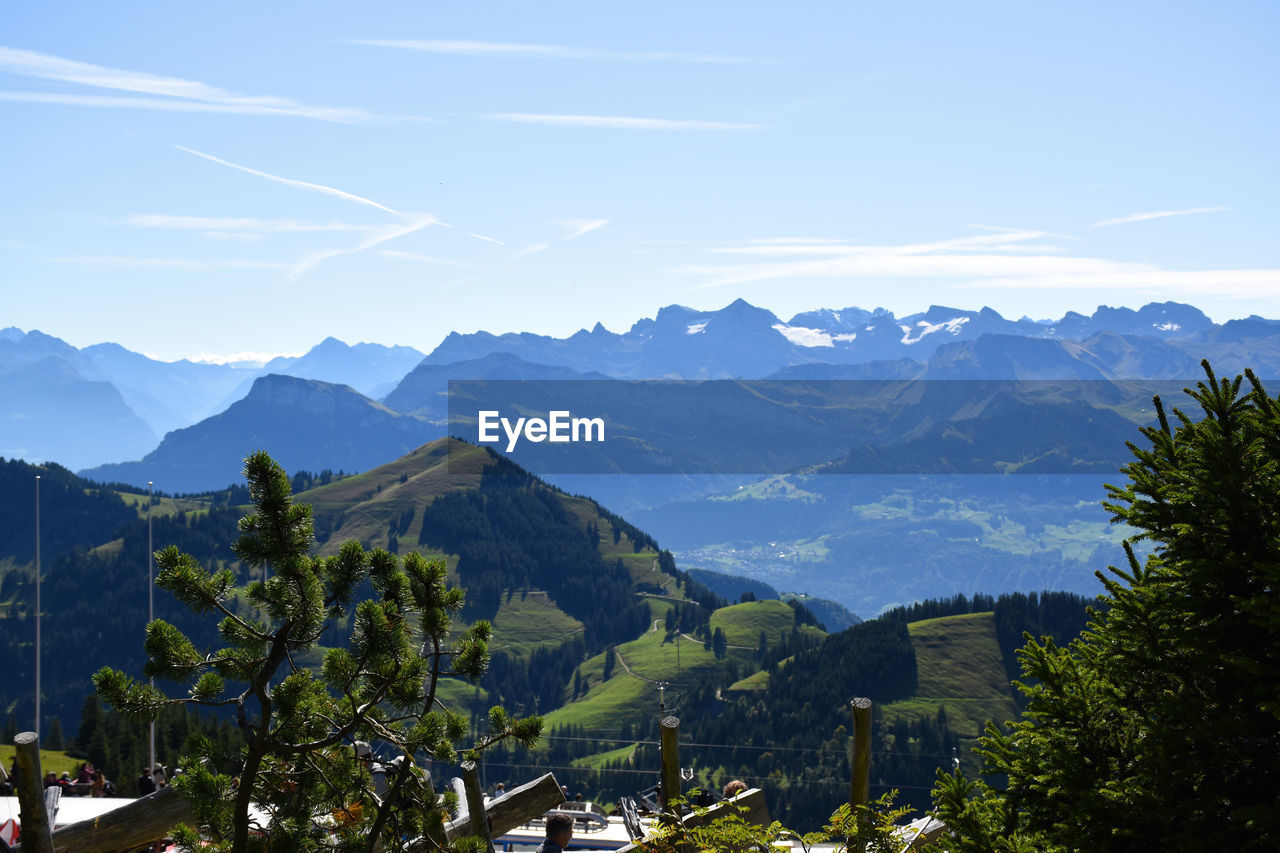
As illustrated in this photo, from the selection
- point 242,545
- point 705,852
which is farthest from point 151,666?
point 705,852

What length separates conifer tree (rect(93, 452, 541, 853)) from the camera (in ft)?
26.7

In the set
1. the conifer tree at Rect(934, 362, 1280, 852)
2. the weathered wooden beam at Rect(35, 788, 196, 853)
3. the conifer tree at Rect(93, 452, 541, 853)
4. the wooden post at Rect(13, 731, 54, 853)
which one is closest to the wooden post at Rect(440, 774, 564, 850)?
the conifer tree at Rect(93, 452, 541, 853)

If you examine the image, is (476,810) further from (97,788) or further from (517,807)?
(97,788)

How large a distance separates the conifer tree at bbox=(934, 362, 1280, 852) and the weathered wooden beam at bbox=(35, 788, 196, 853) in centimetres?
922

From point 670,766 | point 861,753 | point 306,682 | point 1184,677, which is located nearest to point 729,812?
point 670,766

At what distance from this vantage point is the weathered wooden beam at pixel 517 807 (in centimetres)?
1173

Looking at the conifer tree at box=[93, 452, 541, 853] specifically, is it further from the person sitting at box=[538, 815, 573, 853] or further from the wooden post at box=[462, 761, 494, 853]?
the person sitting at box=[538, 815, 573, 853]

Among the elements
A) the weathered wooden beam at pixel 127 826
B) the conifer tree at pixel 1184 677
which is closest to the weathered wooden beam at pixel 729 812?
the conifer tree at pixel 1184 677

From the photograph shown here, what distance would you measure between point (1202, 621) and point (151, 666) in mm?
7488

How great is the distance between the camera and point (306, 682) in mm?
8914

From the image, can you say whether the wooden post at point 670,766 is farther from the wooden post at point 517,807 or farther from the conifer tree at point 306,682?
the conifer tree at point 306,682

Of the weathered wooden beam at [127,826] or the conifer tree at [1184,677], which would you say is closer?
the conifer tree at [1184,677]

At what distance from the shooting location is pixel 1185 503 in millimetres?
6609

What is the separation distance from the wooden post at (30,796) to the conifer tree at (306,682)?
1.81 meters
